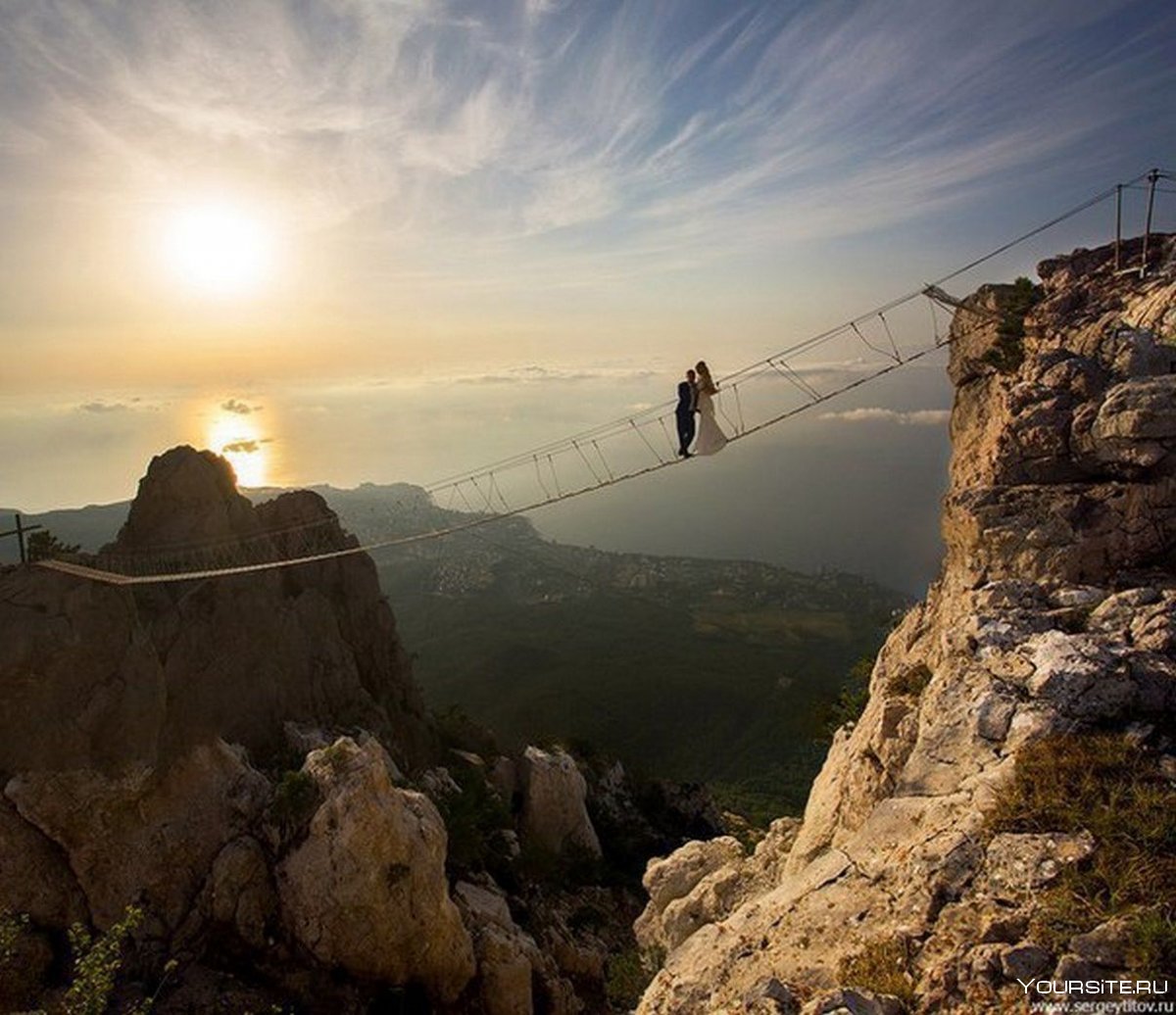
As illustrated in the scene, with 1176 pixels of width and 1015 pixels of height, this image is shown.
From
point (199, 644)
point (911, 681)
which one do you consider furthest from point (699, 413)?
point (199, 644)

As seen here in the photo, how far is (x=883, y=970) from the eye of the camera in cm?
772

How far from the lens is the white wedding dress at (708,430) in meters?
16.7

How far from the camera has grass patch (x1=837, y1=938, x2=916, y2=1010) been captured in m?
7.39

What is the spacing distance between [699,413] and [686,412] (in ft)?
1.11

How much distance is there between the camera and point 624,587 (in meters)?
190

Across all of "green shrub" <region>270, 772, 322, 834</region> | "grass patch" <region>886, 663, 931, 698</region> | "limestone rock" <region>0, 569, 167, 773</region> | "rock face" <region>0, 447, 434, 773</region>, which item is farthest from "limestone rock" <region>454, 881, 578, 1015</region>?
"grass patch" <region>886, 663, 931, 698</region>

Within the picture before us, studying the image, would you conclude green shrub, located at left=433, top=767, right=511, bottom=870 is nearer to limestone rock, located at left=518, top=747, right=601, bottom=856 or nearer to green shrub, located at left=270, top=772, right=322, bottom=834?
limestone rock, located at left=518, top=747, right=601, bottom=856

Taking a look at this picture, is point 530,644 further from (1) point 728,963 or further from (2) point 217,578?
(1) point 728,963

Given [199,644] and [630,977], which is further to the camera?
[199,644]

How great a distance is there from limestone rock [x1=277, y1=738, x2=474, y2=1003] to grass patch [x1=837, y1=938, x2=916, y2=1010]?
16899 millimetres

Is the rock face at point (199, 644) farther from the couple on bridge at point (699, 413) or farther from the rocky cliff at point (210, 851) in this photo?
the couple on bridge at point (699, 413)

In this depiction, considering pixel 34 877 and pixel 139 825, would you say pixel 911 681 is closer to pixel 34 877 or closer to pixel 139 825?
pixel 139 825

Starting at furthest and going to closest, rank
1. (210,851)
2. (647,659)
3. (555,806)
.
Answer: (647,659) < (555,806) < (210,851)

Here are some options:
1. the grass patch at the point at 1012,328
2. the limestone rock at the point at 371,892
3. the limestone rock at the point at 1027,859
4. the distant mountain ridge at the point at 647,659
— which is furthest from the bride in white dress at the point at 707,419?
the distant mountain ridge at the point at 647,659
